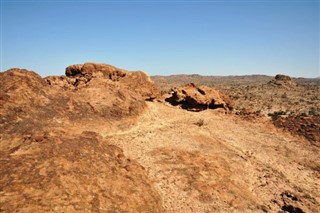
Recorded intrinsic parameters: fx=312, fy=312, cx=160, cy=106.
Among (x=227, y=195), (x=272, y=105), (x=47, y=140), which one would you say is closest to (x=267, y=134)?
(x=227, y=195)

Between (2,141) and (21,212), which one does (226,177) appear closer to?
(21,212)

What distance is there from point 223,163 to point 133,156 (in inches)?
184

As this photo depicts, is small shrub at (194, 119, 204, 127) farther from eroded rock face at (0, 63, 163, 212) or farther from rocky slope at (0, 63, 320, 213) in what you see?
eroded rock face at (0, 63, 163, 212)

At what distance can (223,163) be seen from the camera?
1614 centimetres

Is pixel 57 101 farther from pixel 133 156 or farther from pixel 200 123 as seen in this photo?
pixel 200 123

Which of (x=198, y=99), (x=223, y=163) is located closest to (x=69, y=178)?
(x=223, y=163)

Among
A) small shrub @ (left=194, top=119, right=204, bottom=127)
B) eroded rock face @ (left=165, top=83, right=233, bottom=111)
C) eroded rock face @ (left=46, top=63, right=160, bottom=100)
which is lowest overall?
small shrub @ (left=194, top=119, right=204, bottom=127)

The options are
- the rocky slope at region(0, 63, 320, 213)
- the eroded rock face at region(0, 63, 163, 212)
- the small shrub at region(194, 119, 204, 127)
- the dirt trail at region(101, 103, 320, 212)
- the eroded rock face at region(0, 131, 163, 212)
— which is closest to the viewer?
the eroded rock face at region(0, 131, 163, 212)

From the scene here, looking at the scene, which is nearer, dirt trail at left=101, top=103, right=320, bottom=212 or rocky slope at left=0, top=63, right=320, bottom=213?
rocky slope at left=0, top=63, right=320, bottom=213

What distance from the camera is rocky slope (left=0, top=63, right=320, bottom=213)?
35.6 ft

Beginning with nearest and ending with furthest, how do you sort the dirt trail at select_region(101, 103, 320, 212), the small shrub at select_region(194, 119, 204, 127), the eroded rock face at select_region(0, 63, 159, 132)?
the dirt trail at select_region(101, 103, 320, 212) → the eroded rock face at select_region(0, 63, 159, 132) → the small shrub at select_region(194, 119, 204, 127)

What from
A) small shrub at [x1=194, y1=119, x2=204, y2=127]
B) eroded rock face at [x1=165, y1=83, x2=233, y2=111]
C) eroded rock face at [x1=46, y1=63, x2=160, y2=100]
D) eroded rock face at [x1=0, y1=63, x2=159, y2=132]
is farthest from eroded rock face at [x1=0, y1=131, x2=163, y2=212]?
eroded rock face at [x1=165, y1=83, x2=233, y2=111]

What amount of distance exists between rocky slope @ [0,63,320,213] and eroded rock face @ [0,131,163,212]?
0.04m

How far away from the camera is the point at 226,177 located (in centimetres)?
1484
